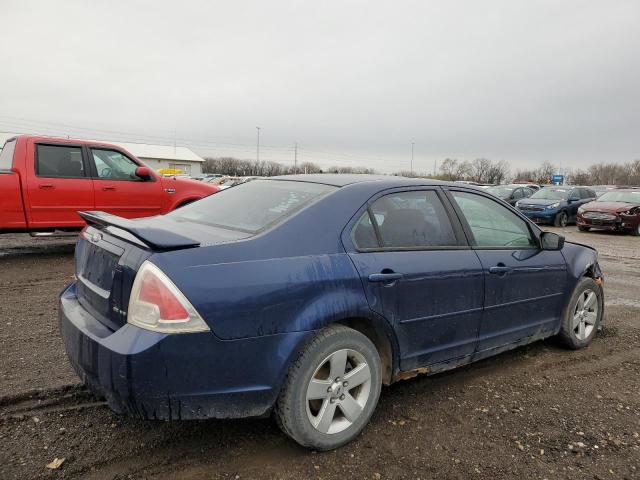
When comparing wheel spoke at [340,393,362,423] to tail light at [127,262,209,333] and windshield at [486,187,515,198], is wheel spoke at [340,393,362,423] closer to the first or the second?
tail light at [127,262,209,333]

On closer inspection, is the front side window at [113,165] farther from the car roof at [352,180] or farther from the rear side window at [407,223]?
the rear side window at [407,223]

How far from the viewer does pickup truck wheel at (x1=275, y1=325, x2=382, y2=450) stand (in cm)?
240

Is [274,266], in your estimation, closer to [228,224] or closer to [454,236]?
[228,224]

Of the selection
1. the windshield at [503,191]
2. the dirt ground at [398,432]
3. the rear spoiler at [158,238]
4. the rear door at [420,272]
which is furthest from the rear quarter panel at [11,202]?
the windshield at [503,191]

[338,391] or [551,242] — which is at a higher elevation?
[551,242]

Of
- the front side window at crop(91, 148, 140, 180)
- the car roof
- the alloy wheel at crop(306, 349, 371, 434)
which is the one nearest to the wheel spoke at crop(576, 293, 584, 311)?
the car roof

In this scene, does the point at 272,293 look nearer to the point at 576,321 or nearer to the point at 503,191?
the point at 576,321

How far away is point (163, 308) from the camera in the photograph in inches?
83.4

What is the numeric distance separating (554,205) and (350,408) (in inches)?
703

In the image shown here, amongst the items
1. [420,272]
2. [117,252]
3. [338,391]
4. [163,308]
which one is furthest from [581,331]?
[117,252]

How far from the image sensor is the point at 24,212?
6.95 meters

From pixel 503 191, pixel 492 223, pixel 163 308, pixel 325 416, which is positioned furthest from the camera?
pixel 503 191

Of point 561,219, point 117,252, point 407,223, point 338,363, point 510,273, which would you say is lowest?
point 561,219

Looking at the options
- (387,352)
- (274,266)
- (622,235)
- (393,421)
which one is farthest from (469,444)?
(622,235)
